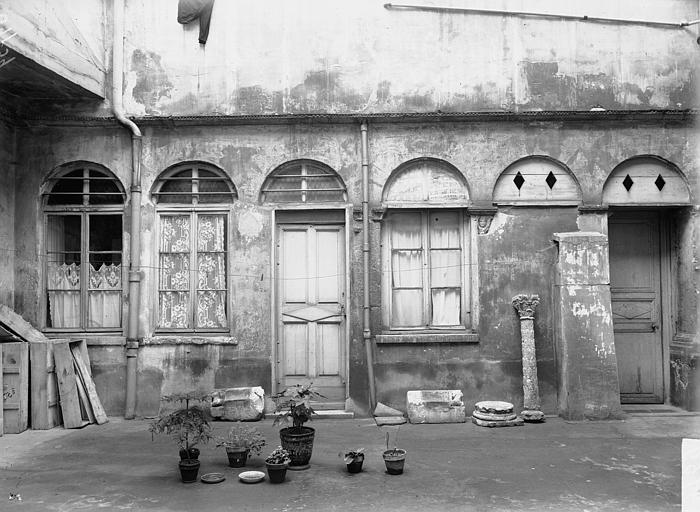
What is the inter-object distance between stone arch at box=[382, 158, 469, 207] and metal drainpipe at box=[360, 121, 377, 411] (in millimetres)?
354

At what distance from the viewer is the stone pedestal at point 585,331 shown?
346 inches

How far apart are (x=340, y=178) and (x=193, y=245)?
242 centimetres

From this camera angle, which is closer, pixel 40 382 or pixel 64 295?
pixel 40 382

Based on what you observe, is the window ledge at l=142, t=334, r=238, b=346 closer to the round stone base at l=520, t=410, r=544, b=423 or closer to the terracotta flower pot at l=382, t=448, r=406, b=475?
the terracotta flower pot at l=382, t=448, r=406, b=475

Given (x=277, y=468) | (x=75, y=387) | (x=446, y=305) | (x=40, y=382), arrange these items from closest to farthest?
(x=277, y=468), (x=40, y=382), (x=75, y=387), (x=446, y=305)

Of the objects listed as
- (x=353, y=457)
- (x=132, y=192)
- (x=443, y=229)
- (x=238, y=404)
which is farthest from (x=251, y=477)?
(x=132, y=192)

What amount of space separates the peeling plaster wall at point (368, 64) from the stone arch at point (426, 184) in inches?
33.3

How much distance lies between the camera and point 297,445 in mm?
6578

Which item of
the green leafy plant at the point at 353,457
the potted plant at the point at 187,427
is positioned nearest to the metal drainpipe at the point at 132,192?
the potted plant at the point at 187,427

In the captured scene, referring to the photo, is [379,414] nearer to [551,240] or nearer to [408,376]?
[408,376]

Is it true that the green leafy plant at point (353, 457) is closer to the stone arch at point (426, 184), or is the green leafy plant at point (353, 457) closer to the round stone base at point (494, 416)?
the round stone base at point (494, 416)

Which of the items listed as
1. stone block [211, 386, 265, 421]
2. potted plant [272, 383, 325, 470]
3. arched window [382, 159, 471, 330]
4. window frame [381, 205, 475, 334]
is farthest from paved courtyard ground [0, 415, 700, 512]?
arched window [382, 159, 471, 330]

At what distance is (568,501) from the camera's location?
5598 millimetres

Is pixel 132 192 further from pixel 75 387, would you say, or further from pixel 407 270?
pixel 407 270
